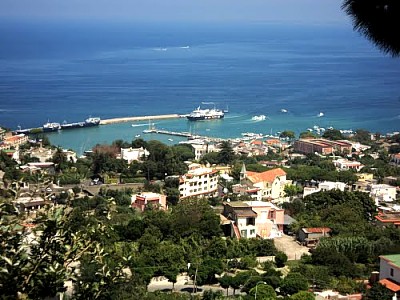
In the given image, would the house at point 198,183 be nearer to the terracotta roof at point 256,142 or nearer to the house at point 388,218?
the house at point 388,218

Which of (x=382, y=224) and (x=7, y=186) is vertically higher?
(x=7, y=186)

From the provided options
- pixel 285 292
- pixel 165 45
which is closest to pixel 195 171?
pixel 285 292

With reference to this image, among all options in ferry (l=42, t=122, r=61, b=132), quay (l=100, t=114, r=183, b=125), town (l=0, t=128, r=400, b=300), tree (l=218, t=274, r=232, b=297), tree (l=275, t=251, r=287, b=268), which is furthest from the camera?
quay (l=100, t=114, r=183, b=125)

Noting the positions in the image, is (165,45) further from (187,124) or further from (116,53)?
(187,124)

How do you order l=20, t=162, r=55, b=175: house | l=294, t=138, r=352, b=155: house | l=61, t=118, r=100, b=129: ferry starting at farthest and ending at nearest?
l=61, t=118, r=100, b=129: ferry, l=294, t=138, r=352, b=155: house, l=20, t=162, r=55, b=175: house

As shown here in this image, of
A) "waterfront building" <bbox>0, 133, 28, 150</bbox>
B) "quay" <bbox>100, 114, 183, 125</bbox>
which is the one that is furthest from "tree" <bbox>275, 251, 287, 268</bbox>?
"quay" <bbox>100, 114, 183, 125</bbox>

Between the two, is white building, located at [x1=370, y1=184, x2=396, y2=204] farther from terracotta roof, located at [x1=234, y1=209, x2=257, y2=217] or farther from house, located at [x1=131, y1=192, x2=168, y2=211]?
house, located at [x1=131, y1=192, x2=168, y2=211]
